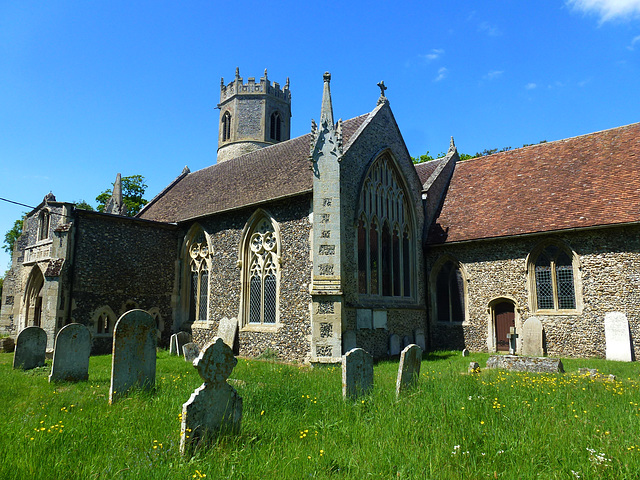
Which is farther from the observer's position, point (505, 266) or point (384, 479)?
point (505, 266)

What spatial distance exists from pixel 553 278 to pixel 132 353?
13.5 m

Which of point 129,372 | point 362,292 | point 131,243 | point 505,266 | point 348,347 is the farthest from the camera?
point 131,243

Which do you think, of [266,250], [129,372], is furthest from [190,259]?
[129,372]

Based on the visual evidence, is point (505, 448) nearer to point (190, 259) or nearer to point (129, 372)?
point (129, 372)

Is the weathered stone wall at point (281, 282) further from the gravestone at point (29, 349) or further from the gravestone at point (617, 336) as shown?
the gravestone at point (617, 336)

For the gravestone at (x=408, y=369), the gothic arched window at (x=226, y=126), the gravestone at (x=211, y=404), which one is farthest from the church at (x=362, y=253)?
the gothic arched window at (x=226, y=126)

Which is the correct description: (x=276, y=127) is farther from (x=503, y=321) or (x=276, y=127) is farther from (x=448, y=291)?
(x=503, y=321)

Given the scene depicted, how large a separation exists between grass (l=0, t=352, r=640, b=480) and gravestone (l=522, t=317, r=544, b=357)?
23.8ft

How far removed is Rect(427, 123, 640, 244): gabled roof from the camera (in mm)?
15125

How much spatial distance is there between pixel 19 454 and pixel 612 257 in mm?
15707

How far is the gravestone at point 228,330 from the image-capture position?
52.9 ft

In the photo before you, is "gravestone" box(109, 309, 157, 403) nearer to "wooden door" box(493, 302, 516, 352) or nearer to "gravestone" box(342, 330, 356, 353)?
"gravestone" box(342, 330, 356, 353)

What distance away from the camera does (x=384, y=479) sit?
4.17 m

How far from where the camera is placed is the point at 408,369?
7910 millimetres
